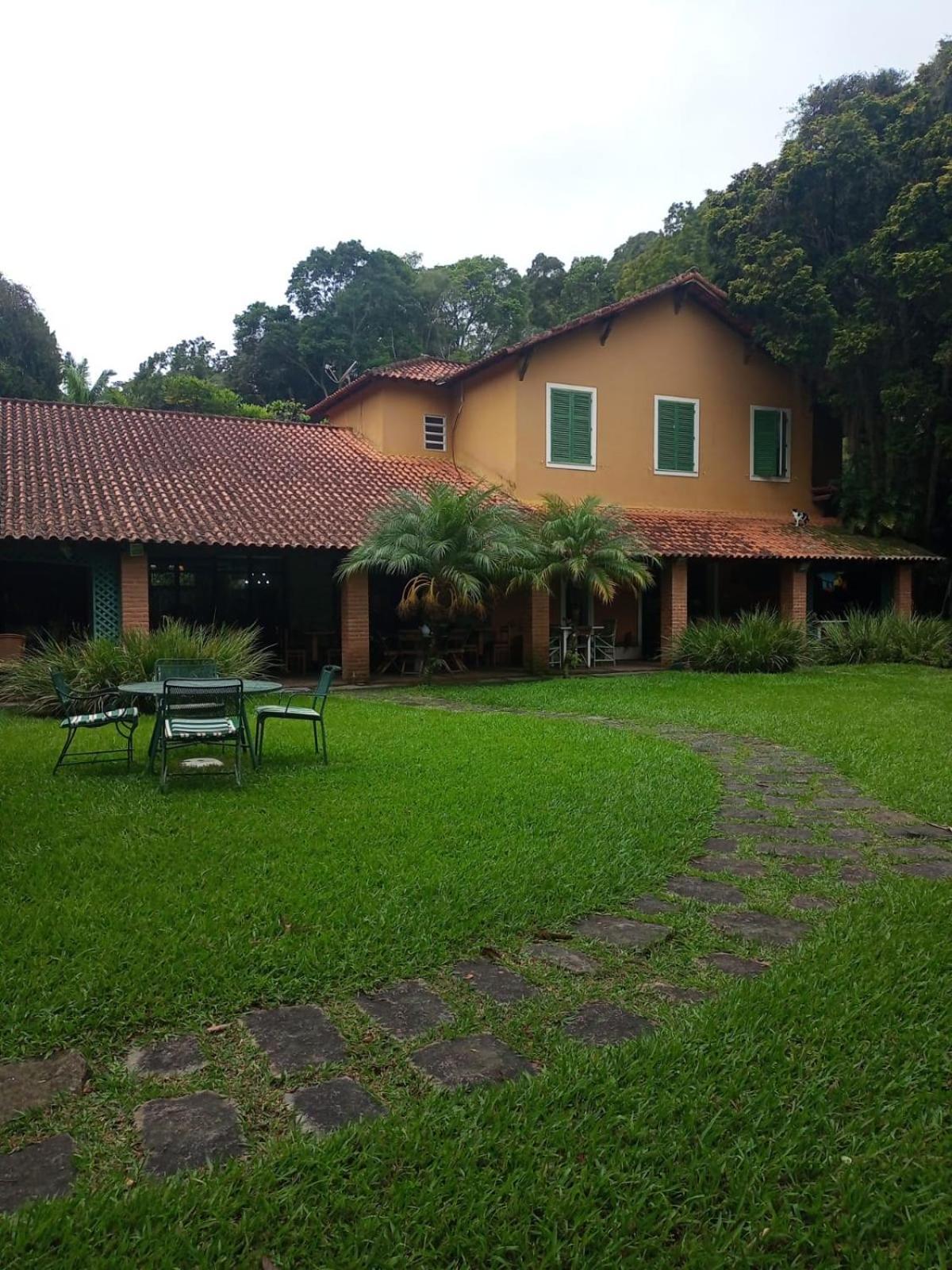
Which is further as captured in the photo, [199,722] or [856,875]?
[199,722]

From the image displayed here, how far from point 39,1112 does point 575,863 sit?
282cm

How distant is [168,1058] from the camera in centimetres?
283

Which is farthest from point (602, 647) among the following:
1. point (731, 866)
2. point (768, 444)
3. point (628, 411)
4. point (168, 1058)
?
point (168, 1058)

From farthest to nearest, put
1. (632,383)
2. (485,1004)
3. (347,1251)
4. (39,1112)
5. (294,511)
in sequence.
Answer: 1. (632,383)
2. (294,511)
3. (485,1004)
4. (39,1112)
5. (347,1251)

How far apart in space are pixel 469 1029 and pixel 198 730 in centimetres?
448

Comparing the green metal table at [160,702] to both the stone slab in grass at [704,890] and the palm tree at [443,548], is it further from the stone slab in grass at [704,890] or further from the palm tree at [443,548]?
the palm tree at [443,548]

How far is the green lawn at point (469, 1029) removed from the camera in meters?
2.10

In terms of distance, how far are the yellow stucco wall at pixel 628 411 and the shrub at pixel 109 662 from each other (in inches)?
283

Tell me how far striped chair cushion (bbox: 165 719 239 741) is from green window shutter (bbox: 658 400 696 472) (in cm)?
1307

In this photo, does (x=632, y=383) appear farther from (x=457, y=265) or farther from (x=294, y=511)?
(x=457, y=265)

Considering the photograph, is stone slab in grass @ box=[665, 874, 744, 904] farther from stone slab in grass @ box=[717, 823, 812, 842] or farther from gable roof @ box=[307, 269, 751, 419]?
gable roof @ box=[307, 269, 751, 419]

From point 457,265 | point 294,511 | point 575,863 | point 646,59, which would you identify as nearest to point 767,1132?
point 575,863

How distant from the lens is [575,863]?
4730mm

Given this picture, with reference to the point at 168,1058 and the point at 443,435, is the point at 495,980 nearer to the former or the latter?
the point at 168,1058
